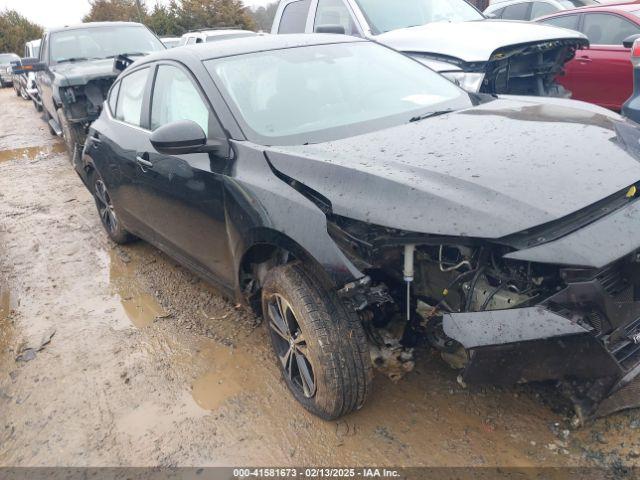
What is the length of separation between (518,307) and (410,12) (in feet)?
16.7

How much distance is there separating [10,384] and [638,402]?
3327 mm

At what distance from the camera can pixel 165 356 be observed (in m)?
3.23

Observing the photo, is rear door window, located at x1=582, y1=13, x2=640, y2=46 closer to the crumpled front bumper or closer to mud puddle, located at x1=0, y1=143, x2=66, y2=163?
the crumpled front bumper

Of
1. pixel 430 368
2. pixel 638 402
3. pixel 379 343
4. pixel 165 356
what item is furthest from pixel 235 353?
pixel 638 402

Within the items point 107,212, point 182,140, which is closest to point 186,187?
point 182,140

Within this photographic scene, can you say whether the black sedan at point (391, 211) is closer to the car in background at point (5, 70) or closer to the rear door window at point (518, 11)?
the rear door window at point (518, 11)

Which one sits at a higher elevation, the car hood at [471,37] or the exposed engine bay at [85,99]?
the car hood at [471,37]

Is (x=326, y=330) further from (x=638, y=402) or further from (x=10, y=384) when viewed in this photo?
(x=10, y=384)

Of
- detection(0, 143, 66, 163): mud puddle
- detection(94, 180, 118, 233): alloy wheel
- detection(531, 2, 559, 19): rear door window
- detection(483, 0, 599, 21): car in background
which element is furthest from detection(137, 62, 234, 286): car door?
detection(531, 2, 559, 19): rear door window

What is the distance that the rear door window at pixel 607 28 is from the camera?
19.9ft

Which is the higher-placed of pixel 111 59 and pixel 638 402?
pixel 111 59

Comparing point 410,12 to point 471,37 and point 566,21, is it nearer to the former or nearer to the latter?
point 471,37

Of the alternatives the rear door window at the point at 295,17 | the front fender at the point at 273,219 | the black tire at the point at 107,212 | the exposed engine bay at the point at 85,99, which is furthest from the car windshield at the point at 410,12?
the front fender at the point at 273,219

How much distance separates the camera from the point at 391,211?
208 centimetres
